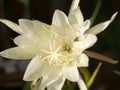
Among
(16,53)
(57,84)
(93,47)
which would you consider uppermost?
(93,47)

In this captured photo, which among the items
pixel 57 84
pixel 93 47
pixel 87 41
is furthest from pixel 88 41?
pixel 93 47

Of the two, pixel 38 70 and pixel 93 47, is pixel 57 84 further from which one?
pixel 93 47

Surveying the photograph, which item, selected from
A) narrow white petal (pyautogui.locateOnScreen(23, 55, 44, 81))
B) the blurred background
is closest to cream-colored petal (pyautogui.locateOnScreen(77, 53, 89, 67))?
narrow white petal (pyautogui.locateOnScreen(23, 55, 44, 81))

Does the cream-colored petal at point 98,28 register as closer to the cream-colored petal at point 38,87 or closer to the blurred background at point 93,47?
the cream-colored petal at point 38,87

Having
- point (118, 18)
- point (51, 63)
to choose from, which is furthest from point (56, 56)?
point (118, 18)

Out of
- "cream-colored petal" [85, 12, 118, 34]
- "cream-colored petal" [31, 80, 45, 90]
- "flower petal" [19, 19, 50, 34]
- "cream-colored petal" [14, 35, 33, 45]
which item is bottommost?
"cream-colored petal" [31, 80, 45, 90]

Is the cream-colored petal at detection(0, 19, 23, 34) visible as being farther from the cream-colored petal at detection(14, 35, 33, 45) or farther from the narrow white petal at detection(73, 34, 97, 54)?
the narrow white petal at detection(73, 34, 97, 54)
